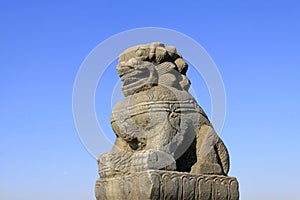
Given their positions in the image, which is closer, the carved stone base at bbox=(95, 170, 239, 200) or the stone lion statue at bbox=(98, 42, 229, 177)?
the carved stone base at bbox=(95, 170, 239, 200)

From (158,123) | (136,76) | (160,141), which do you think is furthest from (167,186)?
(136,76)

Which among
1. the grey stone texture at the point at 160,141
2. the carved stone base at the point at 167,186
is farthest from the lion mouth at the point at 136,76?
the carved stone base at the point at 167,186

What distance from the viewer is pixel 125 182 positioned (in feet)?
20.6

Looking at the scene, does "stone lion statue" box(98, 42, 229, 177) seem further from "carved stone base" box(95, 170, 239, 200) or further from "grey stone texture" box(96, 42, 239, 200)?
"carved stone base" box(95, 170, 239, 200)

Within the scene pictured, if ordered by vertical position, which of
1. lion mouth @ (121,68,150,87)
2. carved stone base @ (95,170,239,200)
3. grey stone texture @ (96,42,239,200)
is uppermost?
lion mouth @ (121,68,150,87)

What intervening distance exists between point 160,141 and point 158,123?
0.25 m

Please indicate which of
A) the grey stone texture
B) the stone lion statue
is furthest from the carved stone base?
the stone lion statue

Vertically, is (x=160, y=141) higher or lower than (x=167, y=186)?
higher

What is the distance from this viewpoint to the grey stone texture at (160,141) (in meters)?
6.11

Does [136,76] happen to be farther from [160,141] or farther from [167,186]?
Result: [167,186]

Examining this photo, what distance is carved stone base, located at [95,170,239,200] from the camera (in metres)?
5.93

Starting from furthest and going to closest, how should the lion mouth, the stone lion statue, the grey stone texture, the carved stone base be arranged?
the lion mouth
the stone lion statue
the grey stone texture
the carved stone base

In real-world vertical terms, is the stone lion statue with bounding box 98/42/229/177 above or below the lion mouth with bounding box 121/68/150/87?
below

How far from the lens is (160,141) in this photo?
634 cm
